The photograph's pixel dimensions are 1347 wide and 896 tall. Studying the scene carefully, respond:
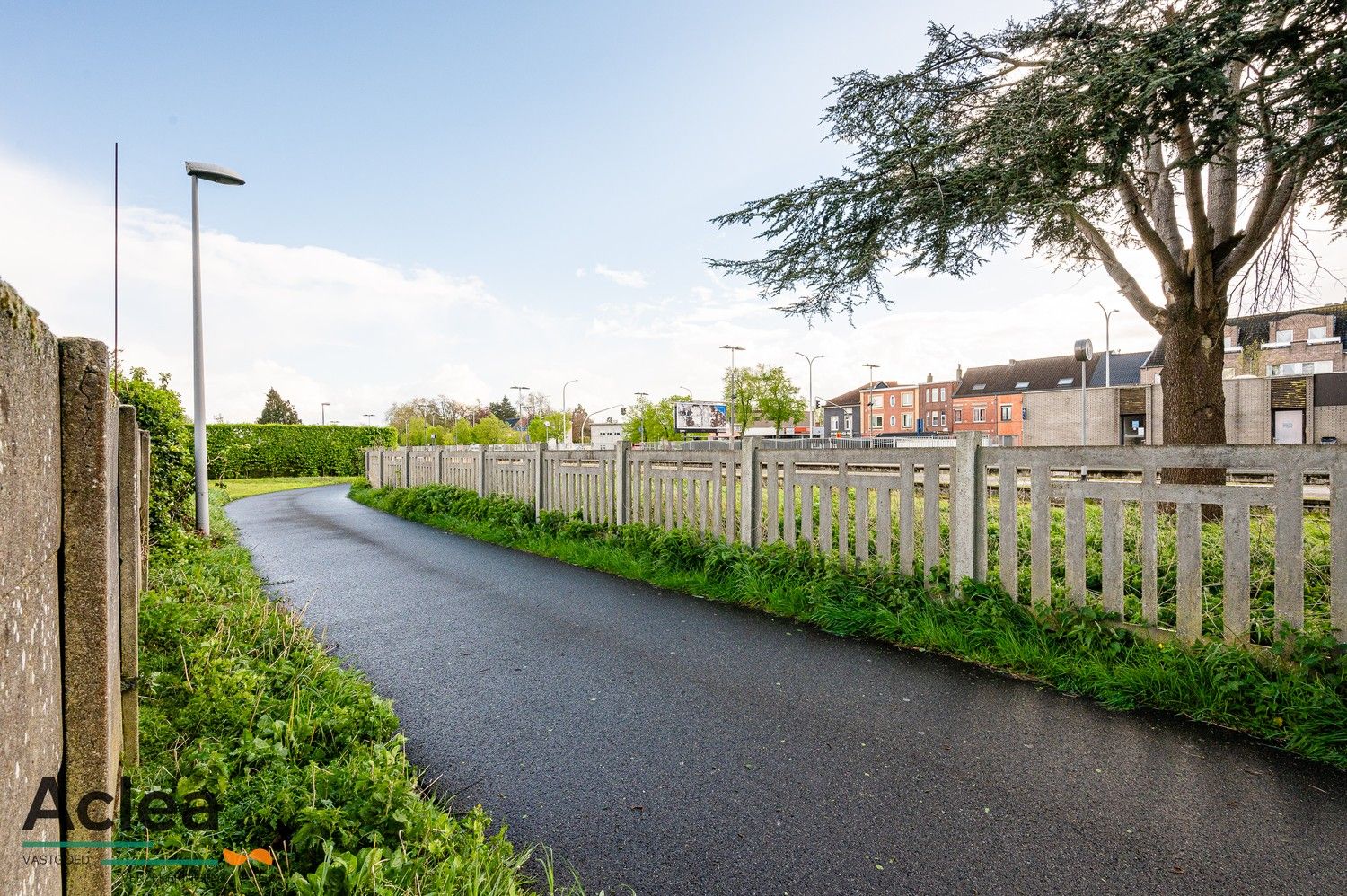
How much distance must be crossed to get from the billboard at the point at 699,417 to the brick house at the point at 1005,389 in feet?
101

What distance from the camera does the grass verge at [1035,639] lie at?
347cm

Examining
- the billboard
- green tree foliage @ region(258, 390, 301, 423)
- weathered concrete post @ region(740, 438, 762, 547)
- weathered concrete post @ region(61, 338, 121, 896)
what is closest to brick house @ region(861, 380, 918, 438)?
the billboard

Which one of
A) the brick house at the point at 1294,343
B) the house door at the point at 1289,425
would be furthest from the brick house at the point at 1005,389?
the house door at the point at 1289,425

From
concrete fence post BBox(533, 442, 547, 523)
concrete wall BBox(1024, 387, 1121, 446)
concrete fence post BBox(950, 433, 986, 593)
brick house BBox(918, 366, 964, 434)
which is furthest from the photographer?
brick house BBox(918, 366, 964, 434)

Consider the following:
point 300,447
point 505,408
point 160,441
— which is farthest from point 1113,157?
point 505,408

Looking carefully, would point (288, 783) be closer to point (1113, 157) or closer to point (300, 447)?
point (1113, 157)

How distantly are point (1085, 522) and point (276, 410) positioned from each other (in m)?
95.2

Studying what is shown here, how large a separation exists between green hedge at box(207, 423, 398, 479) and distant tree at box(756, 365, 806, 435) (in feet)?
128

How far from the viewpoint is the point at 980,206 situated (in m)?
6.91

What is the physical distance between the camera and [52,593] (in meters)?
1.28

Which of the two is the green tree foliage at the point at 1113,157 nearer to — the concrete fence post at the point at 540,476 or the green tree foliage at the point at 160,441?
the concrete fence post at the point at 540,476

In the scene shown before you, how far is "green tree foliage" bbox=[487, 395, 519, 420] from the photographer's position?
120 m

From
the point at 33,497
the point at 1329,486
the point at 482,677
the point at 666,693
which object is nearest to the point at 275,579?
the point at 482,677

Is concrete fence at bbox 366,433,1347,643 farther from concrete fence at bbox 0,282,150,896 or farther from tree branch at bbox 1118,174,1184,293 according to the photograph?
concrete fence at bbox 0,282,150,896
